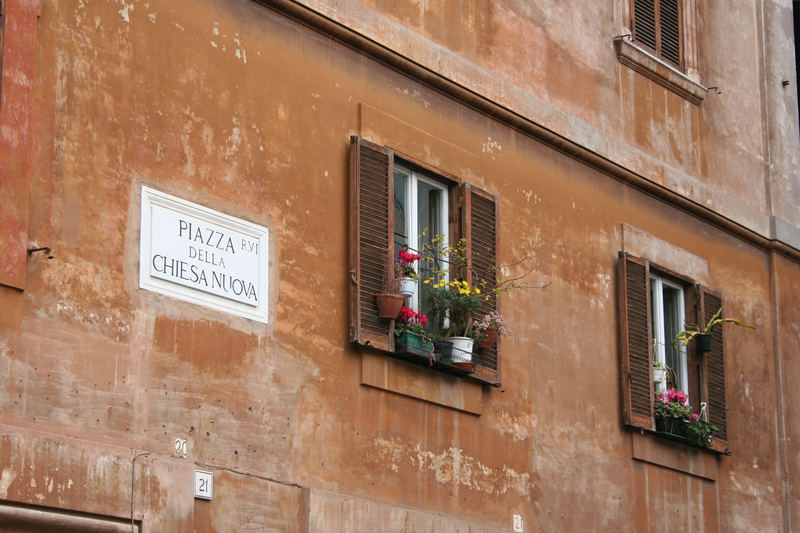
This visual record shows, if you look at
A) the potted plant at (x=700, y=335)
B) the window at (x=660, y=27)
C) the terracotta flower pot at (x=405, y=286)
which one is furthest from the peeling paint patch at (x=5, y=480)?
the window at (x=660, y=27)

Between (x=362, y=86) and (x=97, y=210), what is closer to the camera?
(x=97, y=210)

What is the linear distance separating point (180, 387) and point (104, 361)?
628mm

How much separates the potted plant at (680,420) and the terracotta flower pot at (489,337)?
247 centimetres

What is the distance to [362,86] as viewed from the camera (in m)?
12.0

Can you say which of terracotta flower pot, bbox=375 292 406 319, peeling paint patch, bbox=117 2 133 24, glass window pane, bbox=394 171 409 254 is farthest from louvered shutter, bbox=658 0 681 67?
peeling paint patch, bbox=117 2 133 24

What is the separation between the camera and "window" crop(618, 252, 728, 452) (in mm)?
13969

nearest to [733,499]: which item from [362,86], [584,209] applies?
[584,209]

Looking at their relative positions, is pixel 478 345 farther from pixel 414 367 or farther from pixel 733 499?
pixel 733 499

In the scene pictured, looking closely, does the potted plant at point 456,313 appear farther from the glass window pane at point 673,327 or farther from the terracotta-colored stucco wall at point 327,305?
the glass window pane at point 673,327

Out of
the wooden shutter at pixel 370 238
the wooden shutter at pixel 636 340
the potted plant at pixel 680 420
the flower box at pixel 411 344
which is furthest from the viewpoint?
the potted plant at pixel 680 420

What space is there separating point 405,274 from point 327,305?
77 cm

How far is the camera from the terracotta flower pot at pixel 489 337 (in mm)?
12219

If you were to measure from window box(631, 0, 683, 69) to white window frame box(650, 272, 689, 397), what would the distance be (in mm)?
2319

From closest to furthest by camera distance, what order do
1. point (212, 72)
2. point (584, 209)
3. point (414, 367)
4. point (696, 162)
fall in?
point (212, 72)
point (414, 367)
point (584, 209)
point (696, 162)
